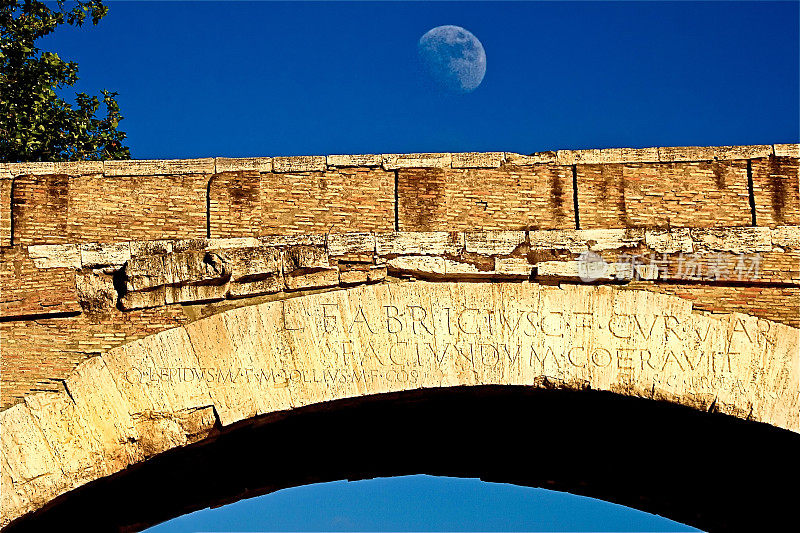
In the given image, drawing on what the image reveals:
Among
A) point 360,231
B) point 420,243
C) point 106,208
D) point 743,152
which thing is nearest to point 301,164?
point 360,231

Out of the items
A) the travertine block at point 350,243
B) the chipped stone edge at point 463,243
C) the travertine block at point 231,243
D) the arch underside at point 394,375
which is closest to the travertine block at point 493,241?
the chipped stone edge at point 463,243

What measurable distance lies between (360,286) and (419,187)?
69cm

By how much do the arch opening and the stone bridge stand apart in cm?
4

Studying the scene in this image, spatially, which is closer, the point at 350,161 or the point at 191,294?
the point at 191,294

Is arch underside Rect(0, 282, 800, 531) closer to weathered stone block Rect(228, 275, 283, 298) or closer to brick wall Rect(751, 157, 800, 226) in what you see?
weathered stone block Rect(228, 275, 283, 298)

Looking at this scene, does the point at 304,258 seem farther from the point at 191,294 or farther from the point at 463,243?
the point at 463,243

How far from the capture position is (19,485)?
4.64 meters

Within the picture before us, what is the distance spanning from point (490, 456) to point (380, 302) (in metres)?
1.80

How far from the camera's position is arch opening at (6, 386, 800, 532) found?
203 inches

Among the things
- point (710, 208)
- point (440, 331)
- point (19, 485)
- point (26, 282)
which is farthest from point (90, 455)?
point (710, 208)

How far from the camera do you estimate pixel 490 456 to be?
6277 millimetres

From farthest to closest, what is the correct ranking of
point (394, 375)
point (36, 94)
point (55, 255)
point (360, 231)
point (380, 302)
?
1. point (36, 94)
2. point (360, 231)
3. point (55, 255)
4. point (380, 302)
5. point (394, 375)

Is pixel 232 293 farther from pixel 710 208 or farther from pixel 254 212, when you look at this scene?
pixel 710 208

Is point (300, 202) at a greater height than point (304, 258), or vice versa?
point (300, 202)
